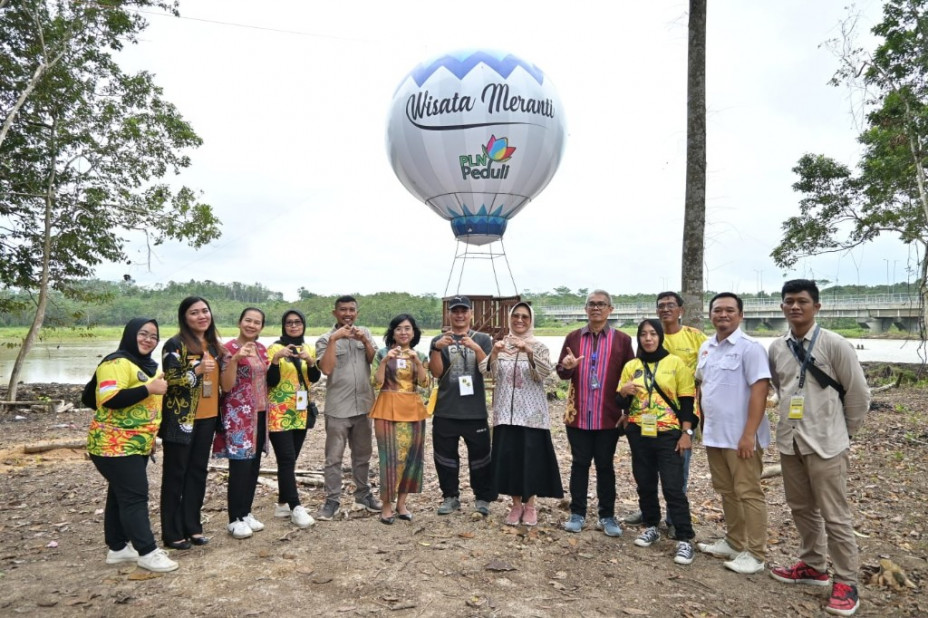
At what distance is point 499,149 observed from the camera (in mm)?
8844

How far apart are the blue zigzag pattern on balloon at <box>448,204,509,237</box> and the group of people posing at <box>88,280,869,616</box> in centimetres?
499

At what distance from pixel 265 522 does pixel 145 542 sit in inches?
43.2

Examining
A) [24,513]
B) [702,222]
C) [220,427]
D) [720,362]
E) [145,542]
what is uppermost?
[702,222]

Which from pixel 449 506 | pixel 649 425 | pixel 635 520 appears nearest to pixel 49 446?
pixel 449 506

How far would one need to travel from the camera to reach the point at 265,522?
4629 millimetres

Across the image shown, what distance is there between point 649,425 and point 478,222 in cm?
594

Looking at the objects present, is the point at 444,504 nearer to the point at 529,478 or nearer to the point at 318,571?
the point at 529,478

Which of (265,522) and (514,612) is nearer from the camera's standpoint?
(514,612)

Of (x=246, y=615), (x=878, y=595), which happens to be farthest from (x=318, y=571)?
(x=878, y=595)

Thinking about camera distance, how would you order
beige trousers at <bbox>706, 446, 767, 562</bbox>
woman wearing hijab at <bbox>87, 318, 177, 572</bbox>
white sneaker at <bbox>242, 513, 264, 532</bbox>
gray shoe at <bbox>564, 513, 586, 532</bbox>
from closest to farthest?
1. woman wearing hijab at <bbox>87, 318, 177, 572</bbox>
2. beige trousers at <bbox>706, 446, 767, 562</bbox>
3. white sneaker at <bbox>242, 513, 264, 532</bbox>
4. gray shoe at <bbox>564, 513, 586, 532</bbox>

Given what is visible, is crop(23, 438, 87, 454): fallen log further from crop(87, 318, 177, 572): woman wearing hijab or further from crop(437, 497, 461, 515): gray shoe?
crop(437, 497, 461, 515): gray shoe

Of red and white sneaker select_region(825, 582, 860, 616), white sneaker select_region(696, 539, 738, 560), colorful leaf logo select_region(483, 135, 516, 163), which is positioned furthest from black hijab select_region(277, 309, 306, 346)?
colorful leaf logo select_region(483, 135, 516, 163)

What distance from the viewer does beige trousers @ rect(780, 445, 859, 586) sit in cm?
350

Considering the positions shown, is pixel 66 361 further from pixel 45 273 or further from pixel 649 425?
pixel 649 425
